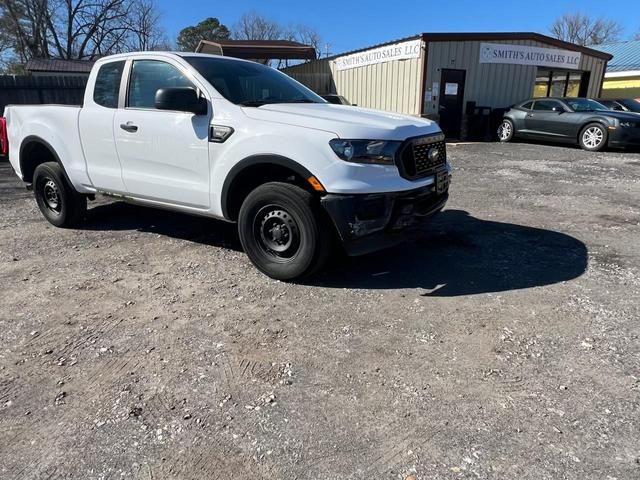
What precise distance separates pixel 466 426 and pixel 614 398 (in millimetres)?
862

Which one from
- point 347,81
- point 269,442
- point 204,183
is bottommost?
point 269,442

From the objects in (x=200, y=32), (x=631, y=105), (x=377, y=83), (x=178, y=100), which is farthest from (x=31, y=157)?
(x=200, y=32)

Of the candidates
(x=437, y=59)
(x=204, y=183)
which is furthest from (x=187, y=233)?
(x=437, y=59)

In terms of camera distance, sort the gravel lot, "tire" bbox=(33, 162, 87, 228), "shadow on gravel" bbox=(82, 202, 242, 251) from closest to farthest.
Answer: the gravel lot, "shadow on gravel" bbox=(82, 202, 242, 251), "tire" bbox=(33, 162, 87, 228)

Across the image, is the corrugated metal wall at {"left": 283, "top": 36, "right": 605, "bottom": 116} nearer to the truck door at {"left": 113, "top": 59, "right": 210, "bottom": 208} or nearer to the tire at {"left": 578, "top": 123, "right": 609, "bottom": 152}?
the tire at {"left": 578, "top": 123, "right": 609, "bottom": 152}

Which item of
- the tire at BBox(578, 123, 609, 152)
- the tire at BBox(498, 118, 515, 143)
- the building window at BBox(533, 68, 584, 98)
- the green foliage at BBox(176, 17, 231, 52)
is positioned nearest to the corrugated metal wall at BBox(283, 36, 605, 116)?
the building window at BBox(533, 68, 584, 98)

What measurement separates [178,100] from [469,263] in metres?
2.96

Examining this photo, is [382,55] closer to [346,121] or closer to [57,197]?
[57,197]

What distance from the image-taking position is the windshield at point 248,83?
429cm

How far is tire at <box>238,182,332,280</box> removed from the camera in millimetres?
3744

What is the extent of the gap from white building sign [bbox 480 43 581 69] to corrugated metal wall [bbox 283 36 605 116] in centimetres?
17

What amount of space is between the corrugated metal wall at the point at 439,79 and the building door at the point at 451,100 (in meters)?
0.22

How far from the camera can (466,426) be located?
2326mm

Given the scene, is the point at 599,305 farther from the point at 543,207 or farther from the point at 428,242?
the point at 543,207
